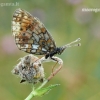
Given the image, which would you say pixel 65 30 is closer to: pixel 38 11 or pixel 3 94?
pixel 38 11

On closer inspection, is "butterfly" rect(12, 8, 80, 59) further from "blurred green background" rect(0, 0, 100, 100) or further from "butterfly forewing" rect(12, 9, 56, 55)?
"blurred green background" rect(0, 0, 100, 100)

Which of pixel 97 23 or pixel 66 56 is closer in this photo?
pixel 66 56

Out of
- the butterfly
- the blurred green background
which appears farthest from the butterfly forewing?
the blurred green background

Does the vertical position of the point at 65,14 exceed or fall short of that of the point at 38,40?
it falls short

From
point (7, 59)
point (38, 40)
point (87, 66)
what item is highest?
point (38, 40)

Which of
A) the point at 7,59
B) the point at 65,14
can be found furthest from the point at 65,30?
the point at 7,59

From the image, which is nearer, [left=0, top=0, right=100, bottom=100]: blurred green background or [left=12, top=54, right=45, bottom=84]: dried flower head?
[left=12, top=54, right=45, bottom=84]: dried flower head

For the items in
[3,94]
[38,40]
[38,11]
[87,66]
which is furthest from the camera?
[38,11]
